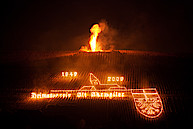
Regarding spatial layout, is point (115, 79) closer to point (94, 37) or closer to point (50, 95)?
point (94, 37)

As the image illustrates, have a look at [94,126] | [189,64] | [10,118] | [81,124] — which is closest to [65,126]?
[81,124]

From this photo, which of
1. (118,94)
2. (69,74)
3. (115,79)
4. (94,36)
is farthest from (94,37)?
(118,94)

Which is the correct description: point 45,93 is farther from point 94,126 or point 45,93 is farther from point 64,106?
point 94,126

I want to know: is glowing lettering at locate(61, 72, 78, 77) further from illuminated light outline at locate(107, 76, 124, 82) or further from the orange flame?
the orange flame

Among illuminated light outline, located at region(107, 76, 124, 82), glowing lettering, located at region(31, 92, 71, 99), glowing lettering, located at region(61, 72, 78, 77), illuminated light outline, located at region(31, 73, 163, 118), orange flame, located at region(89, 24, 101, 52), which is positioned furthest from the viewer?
orange flame, located at region(89, 24, 101, 52)

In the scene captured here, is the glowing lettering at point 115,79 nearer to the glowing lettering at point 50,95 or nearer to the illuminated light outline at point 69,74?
the illuminated light outline at point 69,74

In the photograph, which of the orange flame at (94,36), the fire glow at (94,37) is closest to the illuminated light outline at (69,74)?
the fire glow at (94,37)

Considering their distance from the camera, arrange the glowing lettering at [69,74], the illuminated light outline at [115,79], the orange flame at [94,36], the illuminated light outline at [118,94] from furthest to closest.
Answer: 1. the orange flame at [94,36]
2. the glowing lettering at [69,74]
3. the illuminated light outline at [115,79]
4. the illuminated light outline at [118,94]

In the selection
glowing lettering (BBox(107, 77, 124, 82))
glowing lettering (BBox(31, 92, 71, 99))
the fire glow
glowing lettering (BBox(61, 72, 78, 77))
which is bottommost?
glowing lettering (BBox(31, 92, 71, 99))

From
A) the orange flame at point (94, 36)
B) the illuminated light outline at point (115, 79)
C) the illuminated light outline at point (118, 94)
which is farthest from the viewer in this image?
the orange flame at point (94, 36)

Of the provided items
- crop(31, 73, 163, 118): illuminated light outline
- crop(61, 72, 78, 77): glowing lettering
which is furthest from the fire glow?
crop(31, 73, 163, 118): illuminated light outline

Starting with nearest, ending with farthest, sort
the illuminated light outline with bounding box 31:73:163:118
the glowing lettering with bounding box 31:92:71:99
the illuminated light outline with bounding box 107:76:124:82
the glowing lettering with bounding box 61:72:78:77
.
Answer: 1. the illuminated light outline with bounding box 31:73:163:118
2. the glowing lettering with bounding box 31:92:71:99
3. the illuminated light outline with bounding box 107:76:124:82
4. the glowing lettering with bounding box 61:72:78:77

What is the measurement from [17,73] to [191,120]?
7.38 m

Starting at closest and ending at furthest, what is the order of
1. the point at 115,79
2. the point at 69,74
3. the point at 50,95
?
the point at 50,95 → the point at 115,79 → the point at 69,74
